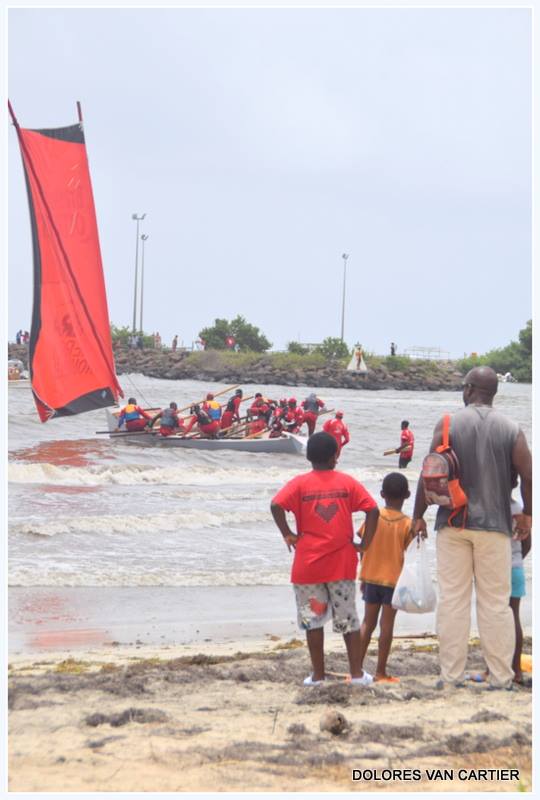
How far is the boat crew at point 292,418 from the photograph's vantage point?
27.6 m

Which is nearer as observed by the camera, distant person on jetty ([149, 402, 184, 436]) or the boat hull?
the boat hull

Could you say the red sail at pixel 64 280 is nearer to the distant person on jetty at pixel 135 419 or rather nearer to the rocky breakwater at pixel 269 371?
the distant person on jetty at pixel 135 419

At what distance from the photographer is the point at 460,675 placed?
17.7 ft

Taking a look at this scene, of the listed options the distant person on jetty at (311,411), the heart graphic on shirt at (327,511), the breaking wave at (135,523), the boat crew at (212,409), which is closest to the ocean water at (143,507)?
the breaking wave at (135,523)

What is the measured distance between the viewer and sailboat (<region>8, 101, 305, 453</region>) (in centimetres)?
2073

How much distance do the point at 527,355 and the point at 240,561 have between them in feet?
261

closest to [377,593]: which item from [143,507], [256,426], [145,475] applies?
[143,507]

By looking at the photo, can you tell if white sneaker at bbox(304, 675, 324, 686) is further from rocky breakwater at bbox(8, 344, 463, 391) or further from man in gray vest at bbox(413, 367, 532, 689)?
rocky breakwater at bbox(8, 344, 463, 391)

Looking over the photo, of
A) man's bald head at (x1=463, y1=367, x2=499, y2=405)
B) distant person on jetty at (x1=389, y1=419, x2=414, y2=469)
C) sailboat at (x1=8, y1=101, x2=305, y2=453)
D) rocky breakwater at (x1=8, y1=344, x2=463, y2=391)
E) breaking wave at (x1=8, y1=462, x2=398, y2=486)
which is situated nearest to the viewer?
man's bald head at (x1=463, y1=367, x2=499, y2=405)

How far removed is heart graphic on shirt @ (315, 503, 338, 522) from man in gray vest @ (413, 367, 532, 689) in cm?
47

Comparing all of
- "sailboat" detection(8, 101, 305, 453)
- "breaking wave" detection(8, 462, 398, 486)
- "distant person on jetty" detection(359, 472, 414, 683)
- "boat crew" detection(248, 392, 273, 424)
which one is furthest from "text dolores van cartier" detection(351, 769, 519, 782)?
"boat crew" detection(248, 392, 273, 424)

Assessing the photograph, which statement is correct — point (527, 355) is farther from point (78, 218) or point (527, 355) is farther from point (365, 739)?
point (365, 739)

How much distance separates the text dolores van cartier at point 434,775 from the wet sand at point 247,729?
0.08ft
